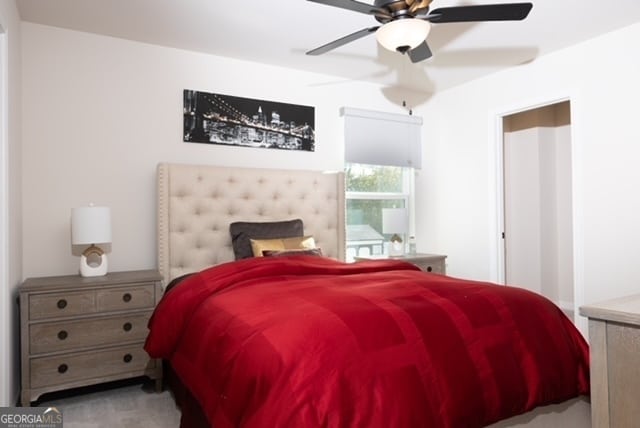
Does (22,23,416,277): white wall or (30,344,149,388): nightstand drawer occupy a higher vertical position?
(22,23,416,277): white wall

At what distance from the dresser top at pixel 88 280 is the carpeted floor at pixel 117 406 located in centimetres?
73

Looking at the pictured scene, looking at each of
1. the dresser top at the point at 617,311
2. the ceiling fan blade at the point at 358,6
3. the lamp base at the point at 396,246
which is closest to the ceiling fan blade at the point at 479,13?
the ceiling fan blade at the point at 358,6

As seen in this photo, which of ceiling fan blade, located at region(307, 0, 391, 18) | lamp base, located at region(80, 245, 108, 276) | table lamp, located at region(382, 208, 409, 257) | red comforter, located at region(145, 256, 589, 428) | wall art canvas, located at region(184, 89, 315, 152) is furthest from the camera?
table lamp, located at region(382, 208, 409, 257)

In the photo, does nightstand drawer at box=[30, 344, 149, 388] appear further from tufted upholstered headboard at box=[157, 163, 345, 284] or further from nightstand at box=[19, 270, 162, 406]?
tufted upholstered headboard at box=[157, 163, 345, 284]

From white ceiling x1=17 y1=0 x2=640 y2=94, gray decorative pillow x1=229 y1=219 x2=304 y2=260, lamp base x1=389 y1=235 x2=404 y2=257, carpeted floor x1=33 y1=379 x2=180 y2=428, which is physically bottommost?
carpeted floor x1=33 y1=379 x2=180 y2=428

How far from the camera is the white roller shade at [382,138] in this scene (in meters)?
4.16

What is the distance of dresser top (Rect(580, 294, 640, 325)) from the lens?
3.56 ft

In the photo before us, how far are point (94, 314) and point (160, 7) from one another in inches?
78.3

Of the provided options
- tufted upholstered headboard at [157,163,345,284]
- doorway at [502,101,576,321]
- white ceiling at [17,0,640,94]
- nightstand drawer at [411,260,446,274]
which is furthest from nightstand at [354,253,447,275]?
white ceiling at [17,0,640,94]

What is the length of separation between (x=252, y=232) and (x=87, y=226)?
111 cm

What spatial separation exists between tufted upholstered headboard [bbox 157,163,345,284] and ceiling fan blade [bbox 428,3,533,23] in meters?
1.88

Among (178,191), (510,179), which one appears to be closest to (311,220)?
(178,191)

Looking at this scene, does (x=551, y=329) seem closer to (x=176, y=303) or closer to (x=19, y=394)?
(x=176, y=303)

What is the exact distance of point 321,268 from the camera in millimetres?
2457
